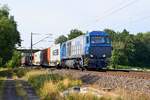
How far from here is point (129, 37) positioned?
142750 mm

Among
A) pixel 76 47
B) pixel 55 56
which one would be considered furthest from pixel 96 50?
pixel 55 56

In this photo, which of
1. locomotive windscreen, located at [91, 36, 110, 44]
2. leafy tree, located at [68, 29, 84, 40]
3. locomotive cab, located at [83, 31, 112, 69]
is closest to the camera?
locomotive cab, located at [83, 31, 112, 69]

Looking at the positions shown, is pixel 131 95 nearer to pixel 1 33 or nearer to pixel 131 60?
pixel 1 33

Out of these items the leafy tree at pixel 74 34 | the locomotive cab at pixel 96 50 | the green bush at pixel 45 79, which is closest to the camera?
the green bush at pixel 45 79

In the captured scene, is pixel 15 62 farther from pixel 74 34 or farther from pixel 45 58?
pixel 45 58

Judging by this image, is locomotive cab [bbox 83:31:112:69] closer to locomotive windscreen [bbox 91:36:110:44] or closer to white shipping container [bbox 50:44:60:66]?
locomotive windscreen [bbox 91:36:110:44]

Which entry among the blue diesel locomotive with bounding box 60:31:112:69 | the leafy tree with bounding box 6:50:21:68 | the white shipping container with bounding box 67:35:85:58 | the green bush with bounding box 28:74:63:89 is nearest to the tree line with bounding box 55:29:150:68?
the leafy tree with bounding box 6:50:21:68

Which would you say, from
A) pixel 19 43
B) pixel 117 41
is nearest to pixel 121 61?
Answer: pixel 117 41

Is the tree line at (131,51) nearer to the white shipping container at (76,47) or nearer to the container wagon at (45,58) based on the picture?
the container wagon at (45,58)

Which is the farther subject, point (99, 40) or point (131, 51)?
point (131, 51)

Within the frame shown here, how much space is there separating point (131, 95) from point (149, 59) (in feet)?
370

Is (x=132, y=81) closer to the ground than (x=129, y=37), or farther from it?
closer to the ground

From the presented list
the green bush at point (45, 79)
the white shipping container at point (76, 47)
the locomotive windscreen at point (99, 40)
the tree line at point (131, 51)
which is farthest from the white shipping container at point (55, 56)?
the tree line at point (131, 51)

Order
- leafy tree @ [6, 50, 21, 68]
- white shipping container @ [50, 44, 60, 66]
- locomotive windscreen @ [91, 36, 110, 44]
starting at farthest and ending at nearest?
leafy tree @ [6, 50, 21, 68], white shipping container @ [50, 44, 60, 66], locomotive windscreen @ [91, 36, 110, 44]
